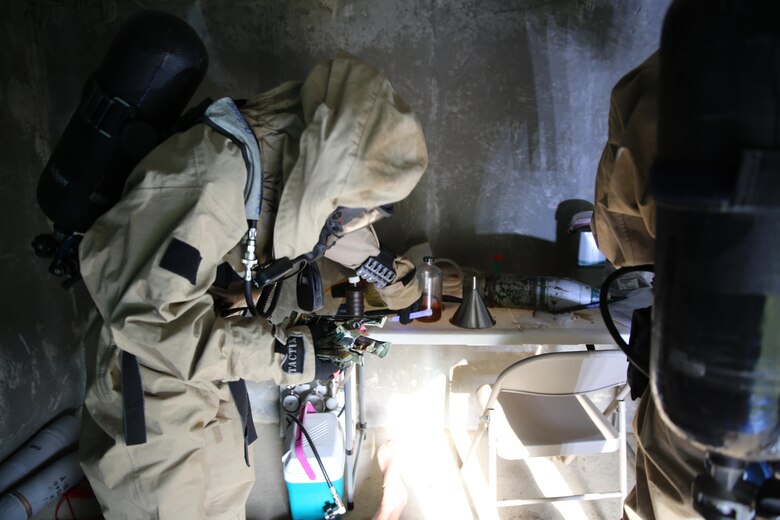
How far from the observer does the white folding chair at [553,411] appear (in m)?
1.43

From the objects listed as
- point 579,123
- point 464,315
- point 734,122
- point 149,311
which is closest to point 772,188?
point 734,122

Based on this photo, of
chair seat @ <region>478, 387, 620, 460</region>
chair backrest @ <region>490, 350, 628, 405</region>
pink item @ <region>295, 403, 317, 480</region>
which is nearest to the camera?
chair backrest @ <region>490, 350, 628, 405</region>

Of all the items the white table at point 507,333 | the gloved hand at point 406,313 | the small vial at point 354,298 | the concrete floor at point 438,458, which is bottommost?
the concrete floor at point 438,458

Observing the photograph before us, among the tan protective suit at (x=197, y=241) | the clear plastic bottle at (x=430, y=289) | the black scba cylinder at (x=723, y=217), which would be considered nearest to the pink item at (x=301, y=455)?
the tan protective suit at (x=197, y=241)

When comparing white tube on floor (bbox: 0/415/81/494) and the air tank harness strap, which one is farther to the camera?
white tube on floor (bbox: 0/415/81/494)

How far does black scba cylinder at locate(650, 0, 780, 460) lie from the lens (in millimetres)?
499

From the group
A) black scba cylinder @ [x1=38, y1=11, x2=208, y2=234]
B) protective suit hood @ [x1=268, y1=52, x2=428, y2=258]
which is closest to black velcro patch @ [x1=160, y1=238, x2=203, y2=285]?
protective suit hood @ [x1=268, y1=52, x2=428, y2=258]

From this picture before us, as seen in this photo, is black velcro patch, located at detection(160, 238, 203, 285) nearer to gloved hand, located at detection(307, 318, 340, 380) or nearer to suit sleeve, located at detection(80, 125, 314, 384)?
suit sleeve, located at detection(80, 125, 314, 384)

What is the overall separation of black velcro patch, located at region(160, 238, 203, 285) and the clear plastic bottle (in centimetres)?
89

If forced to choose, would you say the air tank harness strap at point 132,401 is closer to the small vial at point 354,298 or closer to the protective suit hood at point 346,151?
the protective suit hood at point 346,151

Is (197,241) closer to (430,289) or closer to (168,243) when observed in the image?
(168,243)

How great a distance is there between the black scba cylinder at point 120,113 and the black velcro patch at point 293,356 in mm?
539

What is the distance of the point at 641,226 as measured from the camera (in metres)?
1.02

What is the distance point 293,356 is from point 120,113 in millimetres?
698
